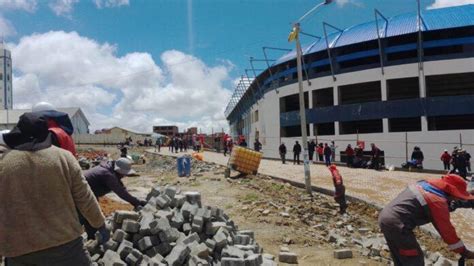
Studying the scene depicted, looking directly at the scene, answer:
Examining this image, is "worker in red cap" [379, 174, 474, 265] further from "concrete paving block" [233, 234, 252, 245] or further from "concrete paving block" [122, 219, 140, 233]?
"concrete paving block" [122, 219, 140, 233]

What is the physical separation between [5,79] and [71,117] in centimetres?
4354

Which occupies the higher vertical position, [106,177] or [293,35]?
[293,35]

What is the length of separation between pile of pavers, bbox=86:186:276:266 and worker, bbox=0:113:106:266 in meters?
2.25

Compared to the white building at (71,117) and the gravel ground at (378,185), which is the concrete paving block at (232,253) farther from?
the white building at (71,117)

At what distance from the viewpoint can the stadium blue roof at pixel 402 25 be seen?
103 feet

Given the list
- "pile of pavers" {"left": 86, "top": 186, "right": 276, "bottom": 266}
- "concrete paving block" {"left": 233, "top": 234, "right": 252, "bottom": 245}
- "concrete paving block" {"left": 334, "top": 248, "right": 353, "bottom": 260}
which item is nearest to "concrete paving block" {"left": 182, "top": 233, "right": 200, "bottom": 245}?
"pile of pavers" {"left": 86, "top": 186, "right": 276, "bottom": 266}

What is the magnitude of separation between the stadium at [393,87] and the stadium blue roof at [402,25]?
70mm

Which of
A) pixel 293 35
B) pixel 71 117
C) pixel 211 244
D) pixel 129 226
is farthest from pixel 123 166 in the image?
pixel 71 117

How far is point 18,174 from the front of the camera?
2.81 m

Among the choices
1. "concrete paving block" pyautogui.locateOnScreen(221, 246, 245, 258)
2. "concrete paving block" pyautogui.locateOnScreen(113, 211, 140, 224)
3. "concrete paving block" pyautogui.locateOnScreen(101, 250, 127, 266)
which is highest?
"concrete paving block" pyautogui.locateOnScreen(113, 211, 140, 224)

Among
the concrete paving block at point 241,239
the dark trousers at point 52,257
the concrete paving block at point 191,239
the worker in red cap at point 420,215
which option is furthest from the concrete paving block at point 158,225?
the worker in red cap at point 420,215

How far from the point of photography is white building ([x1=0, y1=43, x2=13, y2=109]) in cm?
9206

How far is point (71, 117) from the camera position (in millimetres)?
59812

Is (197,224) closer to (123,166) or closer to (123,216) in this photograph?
(123,216)
